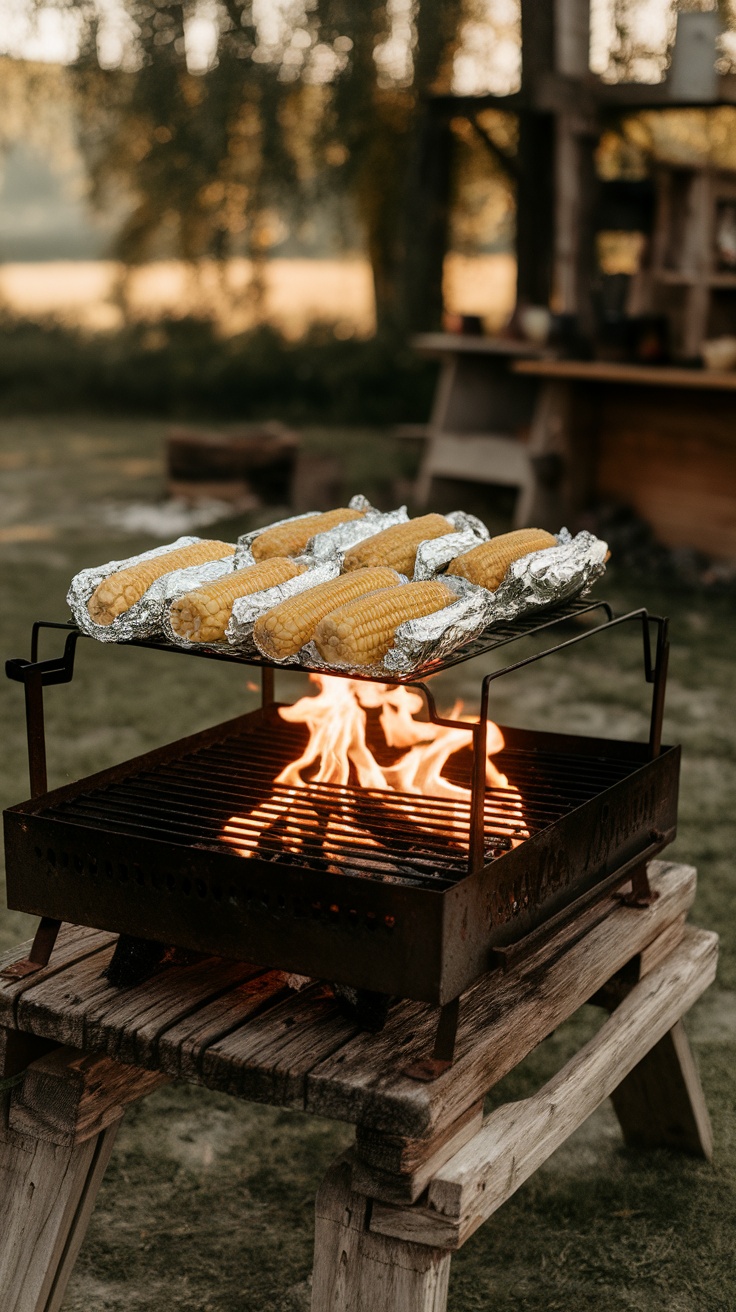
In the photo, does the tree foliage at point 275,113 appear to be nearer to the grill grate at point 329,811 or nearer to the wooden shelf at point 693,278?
the wooden shelf at point 693,278

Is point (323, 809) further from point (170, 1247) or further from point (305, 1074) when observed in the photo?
point (170, 1247)

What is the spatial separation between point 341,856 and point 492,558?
60 cm

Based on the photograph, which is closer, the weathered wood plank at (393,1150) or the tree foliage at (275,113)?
the weathered wood plank at (393,1150)

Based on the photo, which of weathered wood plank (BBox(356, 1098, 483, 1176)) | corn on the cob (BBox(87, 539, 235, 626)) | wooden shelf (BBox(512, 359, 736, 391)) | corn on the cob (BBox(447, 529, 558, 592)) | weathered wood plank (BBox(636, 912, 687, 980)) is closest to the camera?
weathered wood plank (BBox(356, 1098, 483, 1176))

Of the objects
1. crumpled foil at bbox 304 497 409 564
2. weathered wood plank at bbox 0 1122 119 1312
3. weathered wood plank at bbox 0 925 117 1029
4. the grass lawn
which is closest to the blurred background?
the grass lawn

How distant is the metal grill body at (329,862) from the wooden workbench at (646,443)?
5.54 meters

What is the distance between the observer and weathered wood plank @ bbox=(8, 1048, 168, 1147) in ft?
6.78

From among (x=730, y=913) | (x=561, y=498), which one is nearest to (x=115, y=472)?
(x=561, y=498)

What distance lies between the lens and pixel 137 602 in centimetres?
218

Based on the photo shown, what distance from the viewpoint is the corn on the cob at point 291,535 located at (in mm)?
2514

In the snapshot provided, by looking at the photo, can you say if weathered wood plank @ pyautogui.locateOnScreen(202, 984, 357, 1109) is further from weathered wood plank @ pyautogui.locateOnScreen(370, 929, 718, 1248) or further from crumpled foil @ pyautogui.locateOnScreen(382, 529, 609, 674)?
crumpled foil @ pyautogui.locateOnScreen(382, 529, 609, 674)

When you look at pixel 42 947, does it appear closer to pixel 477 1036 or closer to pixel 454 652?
pixel 477 1036

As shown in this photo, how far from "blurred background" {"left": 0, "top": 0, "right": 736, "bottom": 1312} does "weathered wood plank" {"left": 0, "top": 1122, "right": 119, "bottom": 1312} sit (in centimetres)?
32

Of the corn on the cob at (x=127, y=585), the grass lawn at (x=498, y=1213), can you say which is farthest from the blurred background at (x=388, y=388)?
the corn on the cob at (x=127, y=585)
